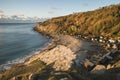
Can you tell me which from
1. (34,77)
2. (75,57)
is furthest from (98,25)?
(34,77)

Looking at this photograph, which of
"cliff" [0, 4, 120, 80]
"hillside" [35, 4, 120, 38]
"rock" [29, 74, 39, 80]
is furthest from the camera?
"hillside" [35, 4, 120, 38]

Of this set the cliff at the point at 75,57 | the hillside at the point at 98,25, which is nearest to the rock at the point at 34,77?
the cliff at the point at 75,57

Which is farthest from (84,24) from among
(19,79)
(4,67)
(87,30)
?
(19,79)

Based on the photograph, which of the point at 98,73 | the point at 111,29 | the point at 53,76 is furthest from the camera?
the point at 111,29

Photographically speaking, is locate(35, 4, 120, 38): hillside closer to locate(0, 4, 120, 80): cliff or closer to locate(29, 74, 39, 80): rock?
locate(0, 4, 120, 80): cliff

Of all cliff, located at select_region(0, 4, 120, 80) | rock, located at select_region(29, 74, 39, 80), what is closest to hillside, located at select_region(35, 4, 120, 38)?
cliff, located at select_region(0, 4, 120, 80)

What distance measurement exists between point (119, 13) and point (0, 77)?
7799 centimetres

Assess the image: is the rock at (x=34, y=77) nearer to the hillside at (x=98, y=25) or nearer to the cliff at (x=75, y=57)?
the cliff at (x=75, y=57)

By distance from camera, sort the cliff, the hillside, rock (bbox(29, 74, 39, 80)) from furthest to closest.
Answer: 1. the hillside
2. the cliff
3. rock (bbox(29, 74, 39, 80))

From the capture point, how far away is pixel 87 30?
10225 cm

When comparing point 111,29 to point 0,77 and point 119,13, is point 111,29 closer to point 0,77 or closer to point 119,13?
point 119,13

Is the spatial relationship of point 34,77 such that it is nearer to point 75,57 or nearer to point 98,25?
point 75,57

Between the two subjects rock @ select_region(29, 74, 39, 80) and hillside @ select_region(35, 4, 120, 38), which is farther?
hillside @ select_region(35, 4, 120, 38)

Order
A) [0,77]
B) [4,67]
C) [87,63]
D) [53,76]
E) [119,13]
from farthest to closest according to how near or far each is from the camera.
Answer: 1. [119,13]
2. [4,67]
3. [87,63]
4. [0,77]
5. [53,76]
